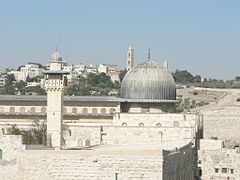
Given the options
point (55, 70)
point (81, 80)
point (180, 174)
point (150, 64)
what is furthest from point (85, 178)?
point (81, 80)

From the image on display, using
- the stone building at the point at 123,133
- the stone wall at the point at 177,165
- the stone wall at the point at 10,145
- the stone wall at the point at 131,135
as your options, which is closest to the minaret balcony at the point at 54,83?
the stone building at the point at 123,133

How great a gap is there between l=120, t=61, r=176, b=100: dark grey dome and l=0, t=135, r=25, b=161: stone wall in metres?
13.5

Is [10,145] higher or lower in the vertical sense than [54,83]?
lower

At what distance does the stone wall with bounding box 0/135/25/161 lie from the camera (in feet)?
63.3

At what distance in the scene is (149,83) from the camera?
32.2 metres

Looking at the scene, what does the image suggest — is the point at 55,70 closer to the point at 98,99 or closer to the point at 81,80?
the point at 98,99

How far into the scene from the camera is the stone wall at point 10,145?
1928 centimetres

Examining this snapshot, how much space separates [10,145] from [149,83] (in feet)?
44.9

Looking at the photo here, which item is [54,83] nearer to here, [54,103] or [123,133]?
[54,103]

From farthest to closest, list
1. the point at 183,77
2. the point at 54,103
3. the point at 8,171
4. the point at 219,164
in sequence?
the point at 183,77, the point at 54,103, the point at 219,164, the point at 8,171

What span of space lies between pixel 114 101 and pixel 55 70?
7310 mm

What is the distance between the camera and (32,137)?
97.2 ft

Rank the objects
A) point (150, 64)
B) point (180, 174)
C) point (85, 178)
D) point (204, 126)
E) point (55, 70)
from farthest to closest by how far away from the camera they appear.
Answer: point (204, 126) → point (150, 64) → point (55, 70) → point (180, 174) → point (85, 178)

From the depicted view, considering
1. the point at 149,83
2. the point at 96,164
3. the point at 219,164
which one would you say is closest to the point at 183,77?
the point at 149,83
